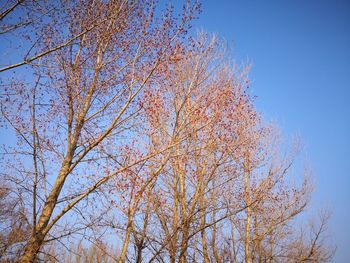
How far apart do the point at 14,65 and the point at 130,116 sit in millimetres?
2016

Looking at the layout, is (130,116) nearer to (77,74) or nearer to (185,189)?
(77,74)

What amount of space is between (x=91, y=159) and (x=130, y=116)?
104 centimetres

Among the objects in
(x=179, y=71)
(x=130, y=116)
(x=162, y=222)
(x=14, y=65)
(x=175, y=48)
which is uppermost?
(x=179, y=71)

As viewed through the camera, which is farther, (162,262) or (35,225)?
(162,262)

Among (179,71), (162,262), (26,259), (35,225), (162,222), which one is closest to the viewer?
(26,259)

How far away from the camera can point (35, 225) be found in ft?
13.3

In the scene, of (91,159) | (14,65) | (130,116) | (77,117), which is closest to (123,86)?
(130,116)

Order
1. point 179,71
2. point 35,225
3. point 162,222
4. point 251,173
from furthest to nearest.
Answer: point 251,173, point 179,71, point 162,222, point 35,225

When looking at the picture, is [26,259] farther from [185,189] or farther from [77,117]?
[185,189]

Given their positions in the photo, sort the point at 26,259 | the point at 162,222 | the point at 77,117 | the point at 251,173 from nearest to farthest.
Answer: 1. the point at 26,259
2. the point at 77,117
3. the point at 162,222
4. the point at 251,173

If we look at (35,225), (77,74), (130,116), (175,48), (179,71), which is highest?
(179,71)

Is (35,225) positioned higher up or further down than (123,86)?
further down

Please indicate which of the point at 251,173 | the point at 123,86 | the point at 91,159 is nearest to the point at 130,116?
the point at 123,86

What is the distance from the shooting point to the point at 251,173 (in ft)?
33.0
